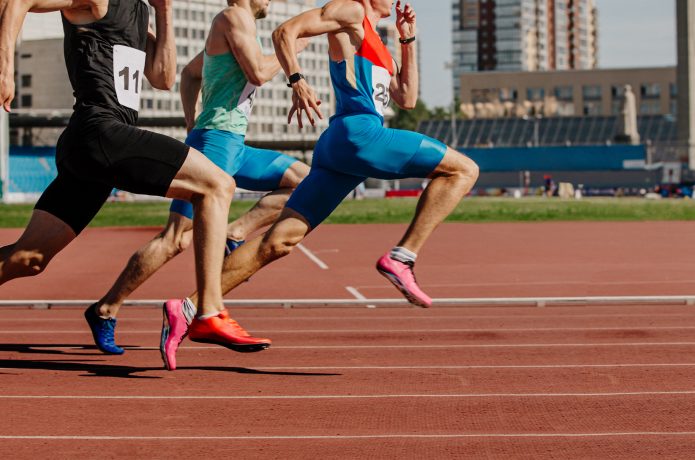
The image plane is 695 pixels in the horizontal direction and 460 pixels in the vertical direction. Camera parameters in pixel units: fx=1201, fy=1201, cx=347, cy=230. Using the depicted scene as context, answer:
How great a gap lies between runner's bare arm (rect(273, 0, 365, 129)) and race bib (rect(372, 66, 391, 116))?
0.28m

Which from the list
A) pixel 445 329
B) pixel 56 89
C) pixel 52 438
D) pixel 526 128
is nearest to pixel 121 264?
pixel 445 329

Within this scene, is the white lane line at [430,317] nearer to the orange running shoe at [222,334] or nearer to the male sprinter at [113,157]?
the male sprinter at [113,157]

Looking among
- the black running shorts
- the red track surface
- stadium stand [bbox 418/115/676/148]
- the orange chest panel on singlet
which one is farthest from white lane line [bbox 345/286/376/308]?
stadium stand [bbox 418/115/676/148]

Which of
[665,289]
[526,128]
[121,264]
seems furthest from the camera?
[526,128]

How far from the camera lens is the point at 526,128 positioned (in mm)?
134750

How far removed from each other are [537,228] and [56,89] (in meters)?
94.1

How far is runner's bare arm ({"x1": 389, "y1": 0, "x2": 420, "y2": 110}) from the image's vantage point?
24.3 feet

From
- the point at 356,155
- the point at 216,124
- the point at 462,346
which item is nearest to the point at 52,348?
the point at 216,124

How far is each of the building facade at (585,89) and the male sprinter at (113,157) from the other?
6191 inches

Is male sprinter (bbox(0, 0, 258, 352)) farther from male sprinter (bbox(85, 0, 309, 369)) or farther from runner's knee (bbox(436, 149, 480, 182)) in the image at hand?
runner's knee (bbox(436, 149, 480, 182))

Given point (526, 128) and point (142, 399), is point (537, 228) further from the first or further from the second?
point (526, 128)

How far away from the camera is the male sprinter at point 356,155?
21.6 ft

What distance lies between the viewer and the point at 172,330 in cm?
607

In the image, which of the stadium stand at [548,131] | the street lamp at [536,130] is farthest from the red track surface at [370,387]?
the street lamp at [536,130]
